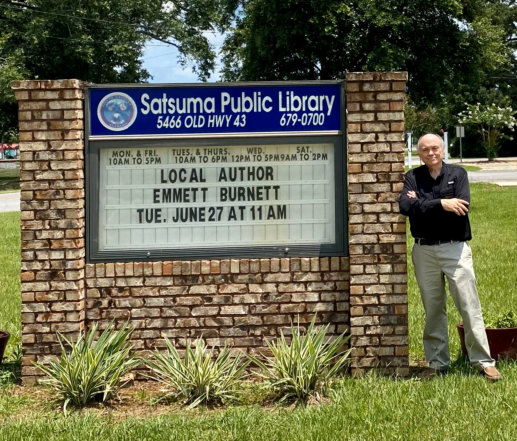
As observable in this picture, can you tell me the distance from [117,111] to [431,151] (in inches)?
92.8

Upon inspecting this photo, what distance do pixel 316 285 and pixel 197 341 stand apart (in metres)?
1.00

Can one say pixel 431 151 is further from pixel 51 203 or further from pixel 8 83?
pixel 8 83

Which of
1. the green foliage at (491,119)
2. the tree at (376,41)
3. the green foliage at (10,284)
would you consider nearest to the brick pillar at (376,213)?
the green foliage at (10,284)

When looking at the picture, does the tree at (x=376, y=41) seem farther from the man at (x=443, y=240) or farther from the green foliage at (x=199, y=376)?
the green foliage at (x=199, y=376)

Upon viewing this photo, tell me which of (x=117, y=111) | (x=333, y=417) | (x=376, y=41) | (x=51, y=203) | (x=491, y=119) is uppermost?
(x=491, y=119)

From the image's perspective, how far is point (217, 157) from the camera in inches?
224

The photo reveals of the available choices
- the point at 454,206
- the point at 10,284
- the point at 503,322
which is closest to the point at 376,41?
the point at 10,284

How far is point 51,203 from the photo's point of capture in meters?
5.46

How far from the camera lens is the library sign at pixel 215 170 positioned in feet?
18.4

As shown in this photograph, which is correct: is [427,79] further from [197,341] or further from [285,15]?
[197,341]

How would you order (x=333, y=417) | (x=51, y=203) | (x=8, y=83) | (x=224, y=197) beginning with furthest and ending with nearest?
(x=8, y=83)
(x=224, y=197)
(x=51, y=203)
(x=333, y=417)

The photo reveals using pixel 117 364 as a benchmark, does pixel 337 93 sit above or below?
above

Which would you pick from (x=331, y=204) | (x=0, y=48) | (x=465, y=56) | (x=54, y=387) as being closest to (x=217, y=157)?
(x=331, y=204)

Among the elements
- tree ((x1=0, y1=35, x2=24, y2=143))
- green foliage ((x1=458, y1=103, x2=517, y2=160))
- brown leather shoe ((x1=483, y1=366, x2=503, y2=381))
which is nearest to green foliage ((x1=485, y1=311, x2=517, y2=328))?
brown leather shoe ((x1=483, y1=366, x2=503, y2=381))
